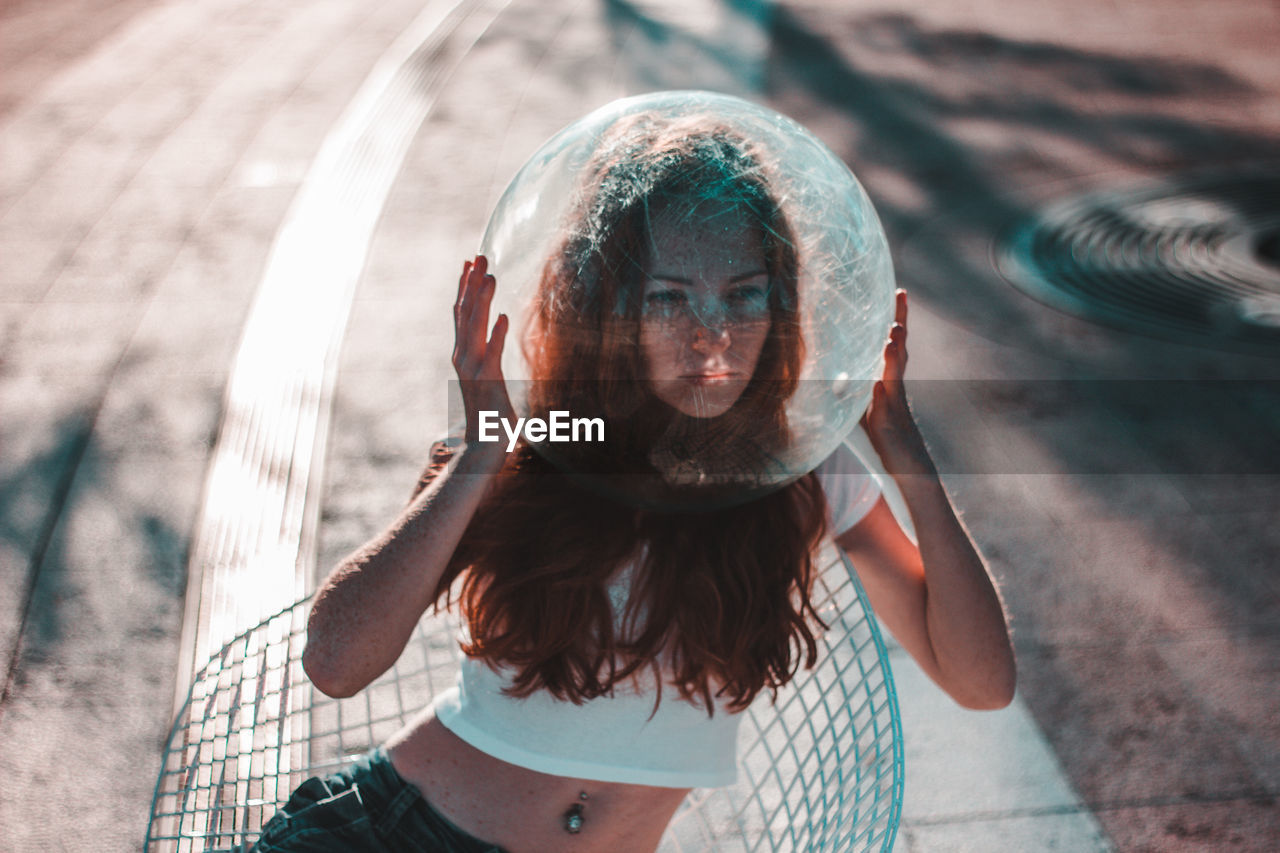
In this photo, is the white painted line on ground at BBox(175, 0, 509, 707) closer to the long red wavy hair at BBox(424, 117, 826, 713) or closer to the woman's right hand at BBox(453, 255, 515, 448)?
the long red wavy hair at BBox(424, 117, 826, 713)

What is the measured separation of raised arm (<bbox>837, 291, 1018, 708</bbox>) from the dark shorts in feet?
2.58

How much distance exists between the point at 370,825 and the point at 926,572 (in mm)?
1001

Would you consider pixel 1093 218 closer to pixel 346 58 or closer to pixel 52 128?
pixel 346 58

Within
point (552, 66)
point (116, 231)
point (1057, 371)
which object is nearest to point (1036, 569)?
point (1057, 371)

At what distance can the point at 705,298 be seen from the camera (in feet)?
4.33

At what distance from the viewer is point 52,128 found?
7.14 metres

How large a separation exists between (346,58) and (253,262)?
144 inches

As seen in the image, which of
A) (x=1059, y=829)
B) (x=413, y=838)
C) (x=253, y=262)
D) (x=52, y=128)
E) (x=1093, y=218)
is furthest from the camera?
(x=52, y=128)

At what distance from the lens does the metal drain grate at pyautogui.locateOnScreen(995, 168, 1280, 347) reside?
5.07 m

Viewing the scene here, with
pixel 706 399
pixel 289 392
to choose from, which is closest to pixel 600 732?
pixel 706 399

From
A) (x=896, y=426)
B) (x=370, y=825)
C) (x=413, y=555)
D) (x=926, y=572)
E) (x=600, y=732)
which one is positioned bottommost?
(x=370, y=825)

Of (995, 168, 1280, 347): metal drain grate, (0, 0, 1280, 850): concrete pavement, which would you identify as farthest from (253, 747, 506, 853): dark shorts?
(995, 168, 1280, 347): metal drain grate
